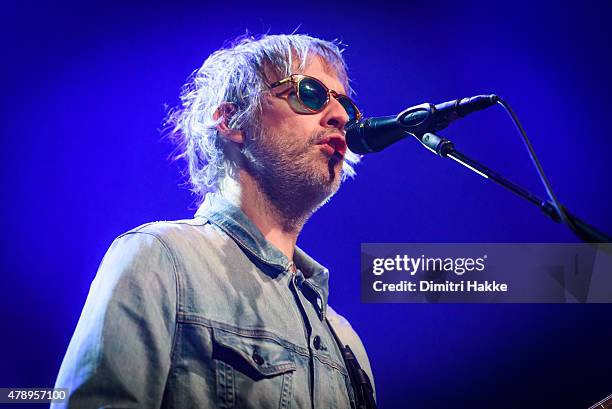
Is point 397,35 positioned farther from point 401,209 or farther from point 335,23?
point 401,209

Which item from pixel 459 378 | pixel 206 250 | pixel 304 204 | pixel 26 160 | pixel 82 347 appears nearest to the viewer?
pixel 82 347

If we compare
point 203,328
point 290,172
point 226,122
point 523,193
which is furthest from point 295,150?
point 523,193

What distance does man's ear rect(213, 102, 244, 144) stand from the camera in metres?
2.22

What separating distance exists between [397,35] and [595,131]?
904 mm

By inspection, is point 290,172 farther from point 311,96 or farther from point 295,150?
point 311,96

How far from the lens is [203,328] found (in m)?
1.67

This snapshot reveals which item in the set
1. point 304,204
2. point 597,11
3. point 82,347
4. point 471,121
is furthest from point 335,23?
point 82,347

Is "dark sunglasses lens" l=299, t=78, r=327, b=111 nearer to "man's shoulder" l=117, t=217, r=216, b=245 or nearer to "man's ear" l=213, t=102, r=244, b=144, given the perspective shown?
"man's ear" l=213, t=102, r=244, b=144

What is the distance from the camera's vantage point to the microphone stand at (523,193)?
1.24m

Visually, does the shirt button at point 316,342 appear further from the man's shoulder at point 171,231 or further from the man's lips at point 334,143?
the man's lips at point 334,143

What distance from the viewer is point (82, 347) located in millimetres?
1531

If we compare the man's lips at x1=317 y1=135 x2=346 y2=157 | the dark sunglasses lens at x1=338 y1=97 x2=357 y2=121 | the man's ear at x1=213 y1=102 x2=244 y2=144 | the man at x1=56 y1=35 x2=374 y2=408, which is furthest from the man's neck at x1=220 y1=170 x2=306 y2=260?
the dark sunglasses lens at x1=338 y1=97 x2=357 y2=121

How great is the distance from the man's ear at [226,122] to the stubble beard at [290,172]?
0.07 metres

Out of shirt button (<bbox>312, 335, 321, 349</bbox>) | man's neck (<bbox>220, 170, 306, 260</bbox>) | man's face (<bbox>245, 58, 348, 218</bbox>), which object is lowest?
shirt button (<bbox>312, 335, 321, 349</bbox>)
